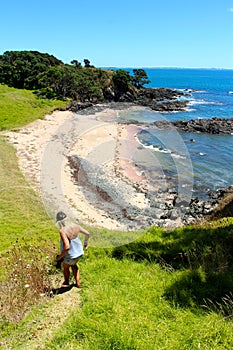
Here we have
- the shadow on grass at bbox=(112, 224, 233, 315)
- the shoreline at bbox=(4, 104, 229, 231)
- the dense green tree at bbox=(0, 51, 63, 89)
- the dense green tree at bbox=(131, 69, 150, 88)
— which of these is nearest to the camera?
the shadow on grass at bbox=(112, 224, 233, 315)

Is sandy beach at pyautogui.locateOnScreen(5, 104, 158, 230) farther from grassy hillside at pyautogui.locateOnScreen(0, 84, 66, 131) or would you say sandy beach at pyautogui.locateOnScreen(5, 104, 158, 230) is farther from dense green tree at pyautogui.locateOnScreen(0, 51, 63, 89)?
dense green tree at pyautogui.locateOnScreen(0, 51, 63, 89)

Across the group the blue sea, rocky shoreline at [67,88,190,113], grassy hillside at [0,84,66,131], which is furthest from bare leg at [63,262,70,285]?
rocky shoreline at [67,88,190,113]

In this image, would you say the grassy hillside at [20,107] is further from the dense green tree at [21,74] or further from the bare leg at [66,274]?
the bare leg at [66,274]

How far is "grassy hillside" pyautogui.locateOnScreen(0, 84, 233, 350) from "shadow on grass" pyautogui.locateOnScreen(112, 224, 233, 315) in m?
0.02

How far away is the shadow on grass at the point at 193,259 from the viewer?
527 cm

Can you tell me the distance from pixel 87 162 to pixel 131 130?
55.1 ft

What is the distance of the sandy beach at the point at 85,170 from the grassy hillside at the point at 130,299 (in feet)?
23.1

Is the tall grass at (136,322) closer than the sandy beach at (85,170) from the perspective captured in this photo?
Yes

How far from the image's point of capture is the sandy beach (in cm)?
1634

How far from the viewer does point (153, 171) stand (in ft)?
82.3

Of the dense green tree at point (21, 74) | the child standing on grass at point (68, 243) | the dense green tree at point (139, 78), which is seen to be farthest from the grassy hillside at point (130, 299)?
the dense green tree at point (139, 78)

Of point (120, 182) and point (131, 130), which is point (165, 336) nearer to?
point (120, 182)

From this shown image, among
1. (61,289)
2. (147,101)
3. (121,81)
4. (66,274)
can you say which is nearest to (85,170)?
(66,274)

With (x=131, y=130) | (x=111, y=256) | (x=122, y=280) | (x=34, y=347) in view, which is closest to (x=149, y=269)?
(x=122, y=280)
